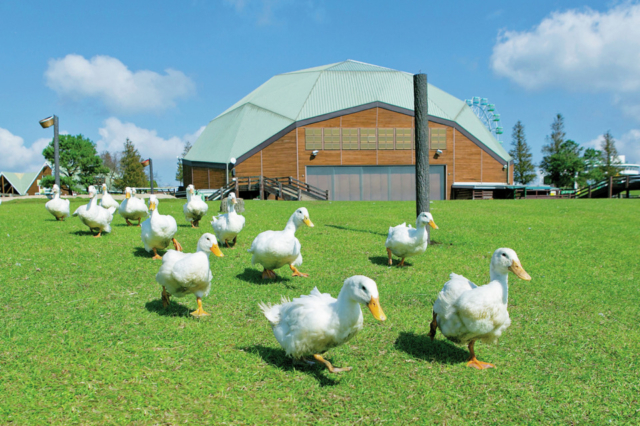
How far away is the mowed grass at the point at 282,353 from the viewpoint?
391cm

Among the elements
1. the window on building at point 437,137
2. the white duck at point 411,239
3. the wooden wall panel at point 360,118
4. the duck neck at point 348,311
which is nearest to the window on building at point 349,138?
the wooden wall panel at point 360,118

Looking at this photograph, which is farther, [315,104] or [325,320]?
[315,104]

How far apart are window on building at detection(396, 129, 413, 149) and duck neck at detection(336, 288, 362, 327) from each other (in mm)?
38853

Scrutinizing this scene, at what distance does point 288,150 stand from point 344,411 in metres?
37.8

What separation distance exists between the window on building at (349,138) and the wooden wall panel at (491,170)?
1420 cm

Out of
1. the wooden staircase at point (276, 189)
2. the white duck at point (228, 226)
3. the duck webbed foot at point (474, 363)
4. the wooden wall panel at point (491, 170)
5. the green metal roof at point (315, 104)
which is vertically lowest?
the duck webbed foot at point (474, 363)

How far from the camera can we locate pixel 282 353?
497 centimetres

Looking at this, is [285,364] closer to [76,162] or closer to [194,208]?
[194,208]

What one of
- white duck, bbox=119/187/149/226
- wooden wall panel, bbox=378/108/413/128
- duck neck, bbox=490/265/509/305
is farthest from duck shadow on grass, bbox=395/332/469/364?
wooden wall panel, bbox=378/108/413/128

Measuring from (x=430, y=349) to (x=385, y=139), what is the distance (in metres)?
37.4

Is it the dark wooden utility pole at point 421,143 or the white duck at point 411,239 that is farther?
the dark wooden utility pole at point 421,143

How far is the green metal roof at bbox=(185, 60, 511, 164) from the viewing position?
4306cm

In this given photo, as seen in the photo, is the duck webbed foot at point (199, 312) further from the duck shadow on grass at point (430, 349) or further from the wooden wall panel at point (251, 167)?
the wooden wall panel at point (251, 167)

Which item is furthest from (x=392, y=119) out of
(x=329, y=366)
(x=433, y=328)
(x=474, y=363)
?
(x=329, y=366)
